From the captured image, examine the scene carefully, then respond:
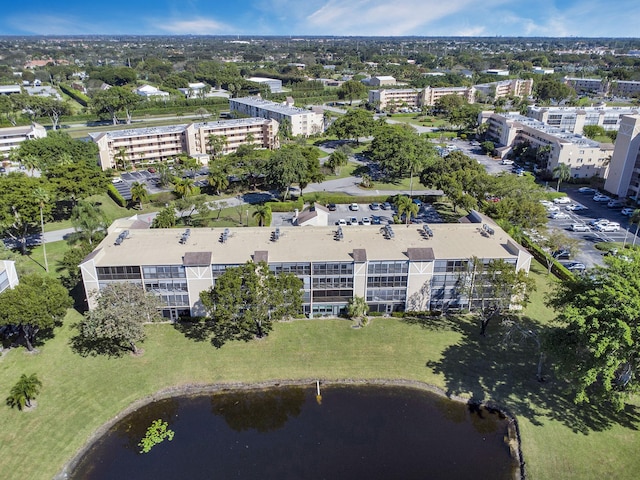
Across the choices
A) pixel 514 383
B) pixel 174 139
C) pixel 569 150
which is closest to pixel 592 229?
pixel 569 150

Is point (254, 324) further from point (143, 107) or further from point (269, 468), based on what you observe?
point (143, 107)

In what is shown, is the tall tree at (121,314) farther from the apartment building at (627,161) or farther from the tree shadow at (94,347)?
the apartment building at (627,161)

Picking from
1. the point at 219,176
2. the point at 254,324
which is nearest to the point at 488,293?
the point at 254,324

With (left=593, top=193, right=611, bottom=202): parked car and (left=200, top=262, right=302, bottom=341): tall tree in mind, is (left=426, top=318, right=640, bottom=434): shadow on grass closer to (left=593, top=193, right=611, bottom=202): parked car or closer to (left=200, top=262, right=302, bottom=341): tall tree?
(left=200, top=262, right=302, bottom=341): tall tree

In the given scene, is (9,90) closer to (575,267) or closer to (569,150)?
(569,150)

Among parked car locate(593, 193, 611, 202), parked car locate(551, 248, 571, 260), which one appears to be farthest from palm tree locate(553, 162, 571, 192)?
parked car locate(551, 248, 571, 260)

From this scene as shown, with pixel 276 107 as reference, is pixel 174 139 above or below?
below
